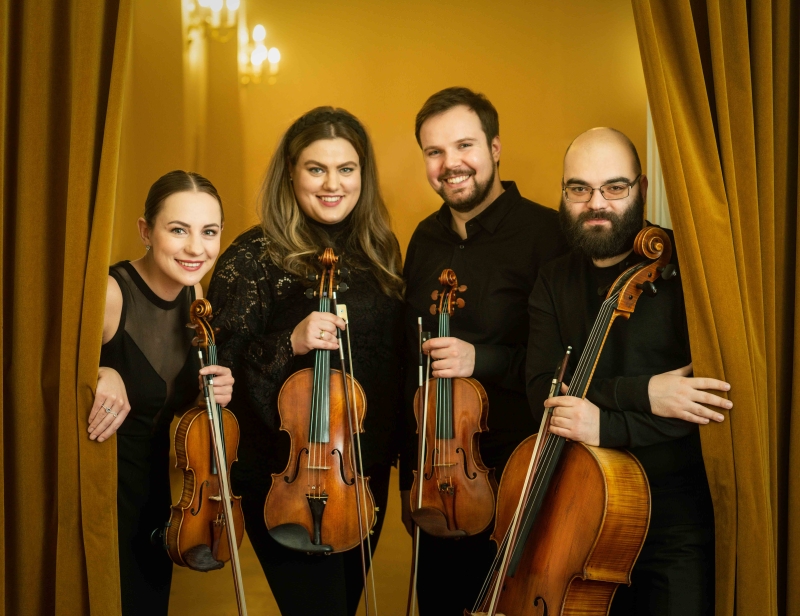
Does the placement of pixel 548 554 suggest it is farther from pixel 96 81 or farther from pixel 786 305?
pixel 96 81

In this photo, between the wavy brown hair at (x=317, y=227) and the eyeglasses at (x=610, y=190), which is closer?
the eyeglasses at (x=610, y=190)

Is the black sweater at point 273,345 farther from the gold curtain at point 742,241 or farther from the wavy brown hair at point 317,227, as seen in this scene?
the gold curtain at point 742,241

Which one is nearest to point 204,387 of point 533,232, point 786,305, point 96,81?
point 96,81

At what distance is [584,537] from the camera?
1765mm

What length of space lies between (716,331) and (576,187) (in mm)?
543

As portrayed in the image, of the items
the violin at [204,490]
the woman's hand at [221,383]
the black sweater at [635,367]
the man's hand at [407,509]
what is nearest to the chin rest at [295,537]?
A: the violin at [204,490]

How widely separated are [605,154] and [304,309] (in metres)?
1.00

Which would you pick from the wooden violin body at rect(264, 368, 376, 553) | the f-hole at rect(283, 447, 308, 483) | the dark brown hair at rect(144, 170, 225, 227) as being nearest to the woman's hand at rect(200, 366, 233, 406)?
the wooden violin body at rect(264, 368, 376, 553)

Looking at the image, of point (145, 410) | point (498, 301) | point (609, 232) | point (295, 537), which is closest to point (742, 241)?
point (609, 232)

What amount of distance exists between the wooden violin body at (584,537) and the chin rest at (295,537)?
0.52 meters

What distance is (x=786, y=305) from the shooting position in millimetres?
1980

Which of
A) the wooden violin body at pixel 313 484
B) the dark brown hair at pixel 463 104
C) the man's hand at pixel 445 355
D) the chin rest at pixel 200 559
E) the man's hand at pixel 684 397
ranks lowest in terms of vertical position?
the chin rest at pixel 200 559

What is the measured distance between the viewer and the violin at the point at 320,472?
207 cm

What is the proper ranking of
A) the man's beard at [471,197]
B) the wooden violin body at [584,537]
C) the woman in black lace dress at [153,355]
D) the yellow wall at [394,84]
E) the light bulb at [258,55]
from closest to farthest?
the wooden violin body at [584,537]
the woman in black lace dress at [153,355]
the man's beard at [471,197]
the yellow wall at [394,84]
the light bulb at [258,55]
